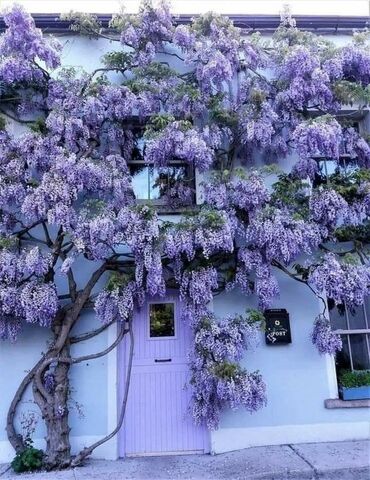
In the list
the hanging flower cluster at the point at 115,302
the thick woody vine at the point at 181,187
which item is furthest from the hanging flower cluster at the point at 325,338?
the hanging flower cluster at the point at 115,302

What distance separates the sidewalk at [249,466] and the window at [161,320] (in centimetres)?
141

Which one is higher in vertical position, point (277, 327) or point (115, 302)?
point (115, 302)

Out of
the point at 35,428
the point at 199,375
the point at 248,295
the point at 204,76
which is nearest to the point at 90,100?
the point at 204,76

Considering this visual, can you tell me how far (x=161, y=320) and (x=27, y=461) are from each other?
6.90 feet

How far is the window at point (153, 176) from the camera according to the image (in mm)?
5906

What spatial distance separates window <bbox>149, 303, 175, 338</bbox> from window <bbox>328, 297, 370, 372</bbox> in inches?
81.2

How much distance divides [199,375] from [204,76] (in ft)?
12.5

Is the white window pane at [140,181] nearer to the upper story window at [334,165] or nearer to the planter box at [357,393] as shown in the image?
the upper story window at [334,165]

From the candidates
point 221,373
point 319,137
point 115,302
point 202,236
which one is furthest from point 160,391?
point 319,137

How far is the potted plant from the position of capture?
5.19 metres

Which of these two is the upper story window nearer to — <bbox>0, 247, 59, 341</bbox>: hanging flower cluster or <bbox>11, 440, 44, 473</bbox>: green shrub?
<bbox>0, 247, 59, 341</bbox>: hanging flower cluster

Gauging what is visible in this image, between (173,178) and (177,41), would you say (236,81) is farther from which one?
(173,178)

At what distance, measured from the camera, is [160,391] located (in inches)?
207

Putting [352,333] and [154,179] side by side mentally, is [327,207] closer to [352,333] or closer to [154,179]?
[352,333]
